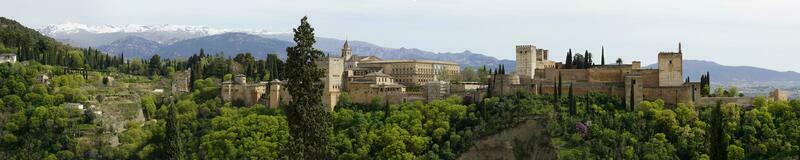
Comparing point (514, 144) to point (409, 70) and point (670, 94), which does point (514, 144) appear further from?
point (409, 70)

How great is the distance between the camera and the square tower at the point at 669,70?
51.3 meters

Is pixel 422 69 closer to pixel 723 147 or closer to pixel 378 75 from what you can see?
pixel 378 75

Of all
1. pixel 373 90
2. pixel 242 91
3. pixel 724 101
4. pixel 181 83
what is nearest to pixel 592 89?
pixel 724 101

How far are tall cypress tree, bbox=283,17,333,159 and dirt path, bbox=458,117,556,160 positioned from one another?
1140 inches

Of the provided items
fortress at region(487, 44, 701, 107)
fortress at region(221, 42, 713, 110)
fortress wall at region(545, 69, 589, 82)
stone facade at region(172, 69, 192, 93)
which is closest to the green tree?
stone facade at region(172, 69, 192, 93)

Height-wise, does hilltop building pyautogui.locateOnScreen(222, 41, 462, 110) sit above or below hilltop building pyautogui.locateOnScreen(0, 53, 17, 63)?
below

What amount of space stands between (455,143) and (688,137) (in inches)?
461

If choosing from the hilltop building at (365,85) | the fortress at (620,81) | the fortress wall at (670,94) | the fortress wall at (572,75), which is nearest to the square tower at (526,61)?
the fortress at (620,81)

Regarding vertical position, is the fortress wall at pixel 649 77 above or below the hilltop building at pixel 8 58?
below

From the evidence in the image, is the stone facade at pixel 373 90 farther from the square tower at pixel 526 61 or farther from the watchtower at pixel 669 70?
the watchtower at pixel 669 70

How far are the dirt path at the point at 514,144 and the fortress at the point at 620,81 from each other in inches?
92.5

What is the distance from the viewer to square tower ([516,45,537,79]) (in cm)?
5869

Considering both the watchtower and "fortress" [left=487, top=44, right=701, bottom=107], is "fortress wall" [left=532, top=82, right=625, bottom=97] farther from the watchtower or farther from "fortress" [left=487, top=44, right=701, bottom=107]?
the watchtower

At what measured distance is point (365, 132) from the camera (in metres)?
53.4
